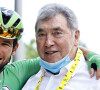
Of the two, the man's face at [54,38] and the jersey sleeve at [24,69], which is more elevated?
the man's face at [54,38]

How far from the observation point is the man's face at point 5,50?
134 inches

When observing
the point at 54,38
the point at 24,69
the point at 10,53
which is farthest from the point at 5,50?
the point at 54,38

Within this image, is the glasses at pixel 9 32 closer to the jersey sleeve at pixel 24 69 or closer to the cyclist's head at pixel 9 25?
the cyclist's head at pixel 9 25

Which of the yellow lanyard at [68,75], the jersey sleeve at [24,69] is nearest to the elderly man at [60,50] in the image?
the yellow lanyard at [68,75]

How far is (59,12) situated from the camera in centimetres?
344

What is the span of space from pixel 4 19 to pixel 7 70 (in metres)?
0.79

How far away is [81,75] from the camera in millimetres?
3400

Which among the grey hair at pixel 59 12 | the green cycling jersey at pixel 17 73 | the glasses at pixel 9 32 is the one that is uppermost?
the grey hair at pixel 59 12

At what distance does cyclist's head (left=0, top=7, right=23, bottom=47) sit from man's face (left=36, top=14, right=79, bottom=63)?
367 mm

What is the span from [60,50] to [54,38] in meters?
0.19

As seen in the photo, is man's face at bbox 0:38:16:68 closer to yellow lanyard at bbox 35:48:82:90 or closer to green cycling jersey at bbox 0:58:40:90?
green cycling jersey at bbox 0:58:40:90

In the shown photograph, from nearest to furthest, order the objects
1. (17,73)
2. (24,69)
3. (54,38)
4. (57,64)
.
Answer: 1. (54,38)
2. (57,64)
3. (17,73)
4. (24,69)

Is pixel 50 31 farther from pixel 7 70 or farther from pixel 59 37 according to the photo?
pixel 7 70

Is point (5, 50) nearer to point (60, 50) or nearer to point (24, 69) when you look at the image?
point (24, 69)
